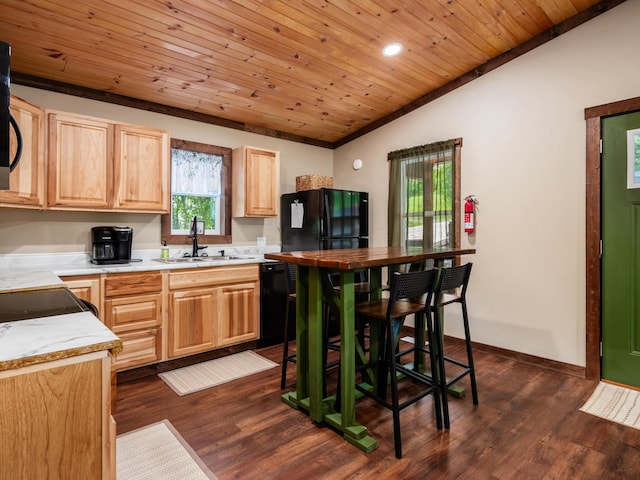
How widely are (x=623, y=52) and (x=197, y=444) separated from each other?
4125 mm

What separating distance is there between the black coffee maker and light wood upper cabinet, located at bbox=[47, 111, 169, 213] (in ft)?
0.64

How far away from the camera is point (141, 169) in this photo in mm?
3219

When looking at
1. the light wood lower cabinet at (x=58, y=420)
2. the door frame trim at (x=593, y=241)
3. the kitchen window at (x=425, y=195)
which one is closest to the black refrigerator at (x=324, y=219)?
the kitchen window at (x=425, y=195)

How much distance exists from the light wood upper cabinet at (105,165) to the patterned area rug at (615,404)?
3.77m

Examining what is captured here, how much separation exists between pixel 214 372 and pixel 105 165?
198 cm

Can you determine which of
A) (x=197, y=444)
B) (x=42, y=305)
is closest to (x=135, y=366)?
(x=197, y=444)

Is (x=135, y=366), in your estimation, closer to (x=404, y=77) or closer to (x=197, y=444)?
(x=197, y=444)

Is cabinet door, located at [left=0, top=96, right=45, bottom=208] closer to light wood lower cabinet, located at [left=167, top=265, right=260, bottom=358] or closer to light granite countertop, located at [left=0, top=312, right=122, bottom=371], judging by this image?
light wood lower cabinet, located at [left=167, top=265, right=260, bottom=358]

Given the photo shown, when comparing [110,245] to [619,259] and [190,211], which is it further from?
[619,259]

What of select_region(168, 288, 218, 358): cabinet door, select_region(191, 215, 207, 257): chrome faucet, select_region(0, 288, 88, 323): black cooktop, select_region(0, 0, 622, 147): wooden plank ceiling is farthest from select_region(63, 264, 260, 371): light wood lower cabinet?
select_region(0, 0, 622, 147): wooden plank ceiling

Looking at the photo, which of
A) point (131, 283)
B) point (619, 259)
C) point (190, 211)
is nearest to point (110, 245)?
point (131, 283)

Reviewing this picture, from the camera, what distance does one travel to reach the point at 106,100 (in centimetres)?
329

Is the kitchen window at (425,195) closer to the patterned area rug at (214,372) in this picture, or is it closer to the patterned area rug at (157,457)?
the patterned area rug at (214,372)

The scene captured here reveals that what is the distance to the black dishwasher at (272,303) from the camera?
12.1ft
